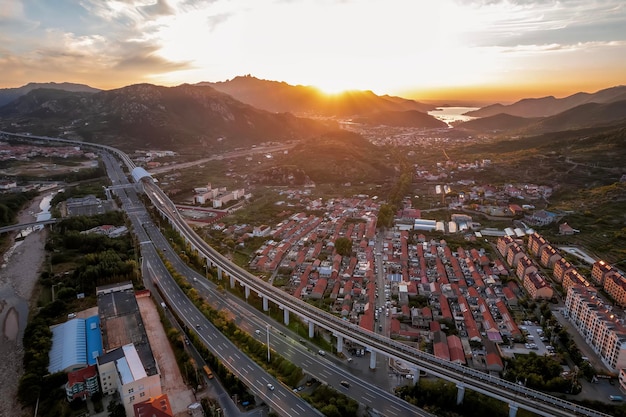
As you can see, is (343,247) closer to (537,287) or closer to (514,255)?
(514,255)

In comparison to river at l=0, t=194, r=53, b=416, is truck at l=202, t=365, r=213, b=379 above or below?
below

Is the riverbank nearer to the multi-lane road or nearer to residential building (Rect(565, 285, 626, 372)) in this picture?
the multi-lane road

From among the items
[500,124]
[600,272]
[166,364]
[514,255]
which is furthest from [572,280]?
[500,124]

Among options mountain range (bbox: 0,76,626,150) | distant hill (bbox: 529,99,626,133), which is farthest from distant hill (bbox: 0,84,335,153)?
distant hill (bbox: 529,99,626,133)

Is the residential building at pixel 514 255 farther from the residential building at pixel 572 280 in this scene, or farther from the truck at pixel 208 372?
the truck at pixel 208 372

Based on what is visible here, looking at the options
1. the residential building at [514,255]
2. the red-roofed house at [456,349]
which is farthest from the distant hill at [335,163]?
the red-roofed house at [456,349]
